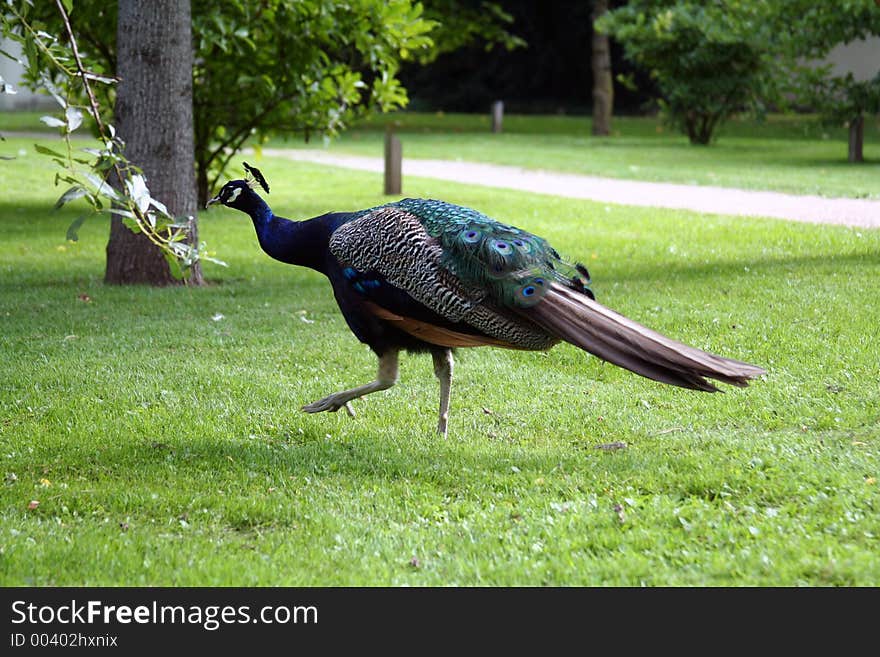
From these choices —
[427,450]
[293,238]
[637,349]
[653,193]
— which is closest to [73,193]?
[293,238]

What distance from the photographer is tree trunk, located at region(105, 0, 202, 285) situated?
979cm

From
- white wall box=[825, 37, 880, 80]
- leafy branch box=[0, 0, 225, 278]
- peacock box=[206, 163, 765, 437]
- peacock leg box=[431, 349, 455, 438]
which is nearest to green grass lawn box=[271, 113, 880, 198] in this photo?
white wall box=[825, 37, 880, 80]

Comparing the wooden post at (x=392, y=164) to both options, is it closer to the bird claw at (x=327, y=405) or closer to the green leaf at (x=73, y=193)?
the bird claw at (x=327, y=405)

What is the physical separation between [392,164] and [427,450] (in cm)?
1258

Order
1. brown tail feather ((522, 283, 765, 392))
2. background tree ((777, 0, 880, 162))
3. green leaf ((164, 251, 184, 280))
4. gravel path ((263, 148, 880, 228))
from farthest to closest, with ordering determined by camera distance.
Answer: background tree ((777, 0, 880, 162)), gravel path ((263, 148, 880, 228)), brown tail feather ((522, 283, 765, 392)), green leaf ((164, 251, 184, 280))

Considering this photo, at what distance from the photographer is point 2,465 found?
5.53 m

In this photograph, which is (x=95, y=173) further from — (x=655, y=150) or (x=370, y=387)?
(x=655, y=150)

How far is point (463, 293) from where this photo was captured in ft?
17.8

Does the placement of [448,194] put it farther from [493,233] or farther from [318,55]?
[493,233]

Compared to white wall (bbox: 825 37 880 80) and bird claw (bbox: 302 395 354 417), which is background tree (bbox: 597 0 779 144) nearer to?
white wall (bbox: 825 37 880 80)

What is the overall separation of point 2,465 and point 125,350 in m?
2.40

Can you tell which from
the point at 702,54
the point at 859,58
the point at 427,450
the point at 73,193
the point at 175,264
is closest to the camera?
Result: the point at 73,193

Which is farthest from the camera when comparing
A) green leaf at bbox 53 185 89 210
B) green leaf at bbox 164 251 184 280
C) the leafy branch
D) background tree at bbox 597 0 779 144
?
background tree at bbox 597 0 779 144

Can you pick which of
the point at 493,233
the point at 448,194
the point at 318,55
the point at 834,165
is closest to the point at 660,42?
the point at 834,165
